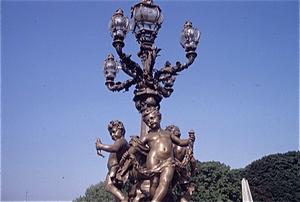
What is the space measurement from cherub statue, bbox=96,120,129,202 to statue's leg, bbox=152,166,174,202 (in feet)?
3.09

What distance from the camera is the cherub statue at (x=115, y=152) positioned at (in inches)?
238

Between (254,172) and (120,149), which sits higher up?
(254,172)

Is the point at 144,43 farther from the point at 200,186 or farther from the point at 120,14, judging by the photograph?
the point at 200,186

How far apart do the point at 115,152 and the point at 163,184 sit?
1.37 m

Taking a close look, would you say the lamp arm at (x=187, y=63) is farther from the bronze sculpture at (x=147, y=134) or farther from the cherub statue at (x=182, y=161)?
the cherub statue at (x=182, y=161)

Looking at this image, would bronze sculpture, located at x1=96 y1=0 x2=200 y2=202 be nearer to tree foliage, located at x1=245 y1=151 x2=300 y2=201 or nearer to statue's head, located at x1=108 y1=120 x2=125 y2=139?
statue's head, located at x1=108 y1=120 x2=125 y2=139

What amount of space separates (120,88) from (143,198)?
3.35m

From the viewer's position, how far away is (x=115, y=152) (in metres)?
6.27

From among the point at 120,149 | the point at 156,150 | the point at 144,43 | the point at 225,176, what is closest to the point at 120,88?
the point at 144,43

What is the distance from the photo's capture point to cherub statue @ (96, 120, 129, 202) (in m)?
6.05

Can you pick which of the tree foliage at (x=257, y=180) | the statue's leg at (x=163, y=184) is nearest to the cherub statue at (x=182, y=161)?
the statue's leg at (x=163, y=184)

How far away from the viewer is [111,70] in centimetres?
871

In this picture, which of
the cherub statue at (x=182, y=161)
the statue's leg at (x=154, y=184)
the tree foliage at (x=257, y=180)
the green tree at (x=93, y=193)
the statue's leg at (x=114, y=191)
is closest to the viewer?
the statue's leg at (x=154, y=184)

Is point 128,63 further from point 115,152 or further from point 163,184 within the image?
point 163,184
